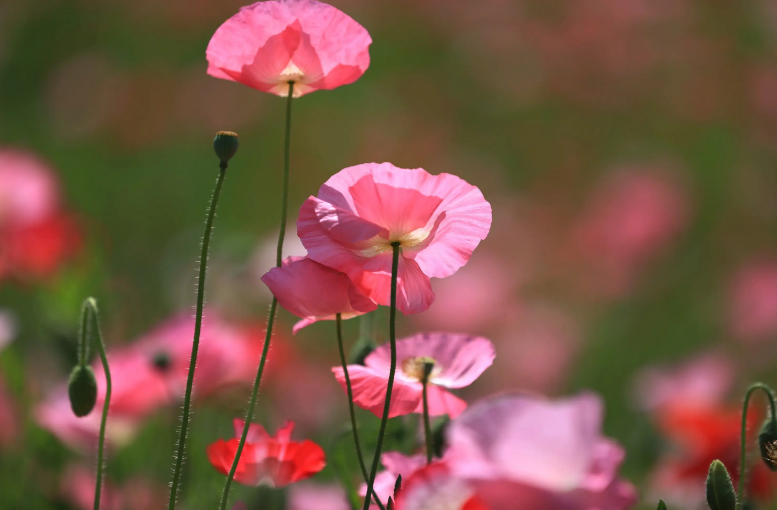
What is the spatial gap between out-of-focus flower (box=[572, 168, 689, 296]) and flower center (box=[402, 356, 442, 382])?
226 centimetres

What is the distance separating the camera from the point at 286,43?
59cm

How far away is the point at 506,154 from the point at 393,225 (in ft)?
10.2

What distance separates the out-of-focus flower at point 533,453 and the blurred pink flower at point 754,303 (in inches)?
90.1

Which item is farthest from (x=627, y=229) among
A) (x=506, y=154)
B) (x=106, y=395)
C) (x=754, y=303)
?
(x=106, y=395)

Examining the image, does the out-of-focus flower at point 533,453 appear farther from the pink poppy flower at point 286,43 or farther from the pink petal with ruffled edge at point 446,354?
the pink poppy flower at point 286,43

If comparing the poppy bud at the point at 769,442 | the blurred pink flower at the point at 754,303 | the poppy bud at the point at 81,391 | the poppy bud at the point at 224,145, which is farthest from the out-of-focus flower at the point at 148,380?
the blurred pink flower at the point at 754,303

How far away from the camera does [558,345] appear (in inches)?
97.3

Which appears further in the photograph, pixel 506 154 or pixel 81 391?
pixel 506 154

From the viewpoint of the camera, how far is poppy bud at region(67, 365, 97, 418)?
0.59 m

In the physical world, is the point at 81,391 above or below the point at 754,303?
above

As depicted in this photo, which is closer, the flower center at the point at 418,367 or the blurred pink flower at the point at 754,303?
the flower center at the point at 418,367

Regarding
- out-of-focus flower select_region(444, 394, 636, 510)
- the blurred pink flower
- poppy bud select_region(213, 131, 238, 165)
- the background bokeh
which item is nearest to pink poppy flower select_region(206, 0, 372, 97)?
poppy bud select_region(213, 131, 238, 165)

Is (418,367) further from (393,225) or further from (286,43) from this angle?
(286,43)

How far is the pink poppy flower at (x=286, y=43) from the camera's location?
0.59 meters
